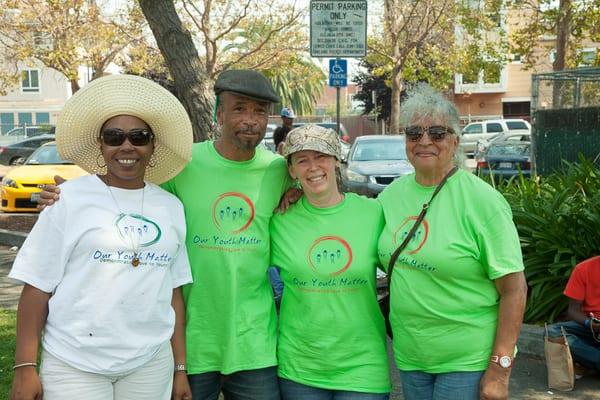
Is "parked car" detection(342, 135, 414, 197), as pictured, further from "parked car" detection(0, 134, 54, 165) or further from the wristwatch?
"parked car" detection(0, 134, 54, 165)

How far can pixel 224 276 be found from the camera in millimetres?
3314

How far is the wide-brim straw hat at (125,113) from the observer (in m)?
3.10

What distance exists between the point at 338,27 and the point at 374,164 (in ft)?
17.3

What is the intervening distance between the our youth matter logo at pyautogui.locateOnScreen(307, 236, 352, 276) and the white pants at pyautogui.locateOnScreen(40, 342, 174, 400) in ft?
2.40

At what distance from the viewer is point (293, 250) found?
10.9ft

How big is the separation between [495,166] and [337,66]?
693 cm

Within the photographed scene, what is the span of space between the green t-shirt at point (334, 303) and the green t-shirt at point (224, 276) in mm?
121

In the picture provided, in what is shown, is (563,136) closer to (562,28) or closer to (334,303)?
(562,28)

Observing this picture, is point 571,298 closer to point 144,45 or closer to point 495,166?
point 495,166

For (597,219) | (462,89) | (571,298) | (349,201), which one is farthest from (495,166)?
(462,89)

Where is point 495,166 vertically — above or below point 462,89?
below

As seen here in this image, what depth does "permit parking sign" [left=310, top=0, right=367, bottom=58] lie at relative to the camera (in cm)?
991

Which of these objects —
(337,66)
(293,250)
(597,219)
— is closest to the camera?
(293,250)

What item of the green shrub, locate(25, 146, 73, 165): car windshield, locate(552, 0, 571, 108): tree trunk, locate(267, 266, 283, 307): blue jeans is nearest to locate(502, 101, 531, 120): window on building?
locate(552, 0, 571, 108): tree trunk
